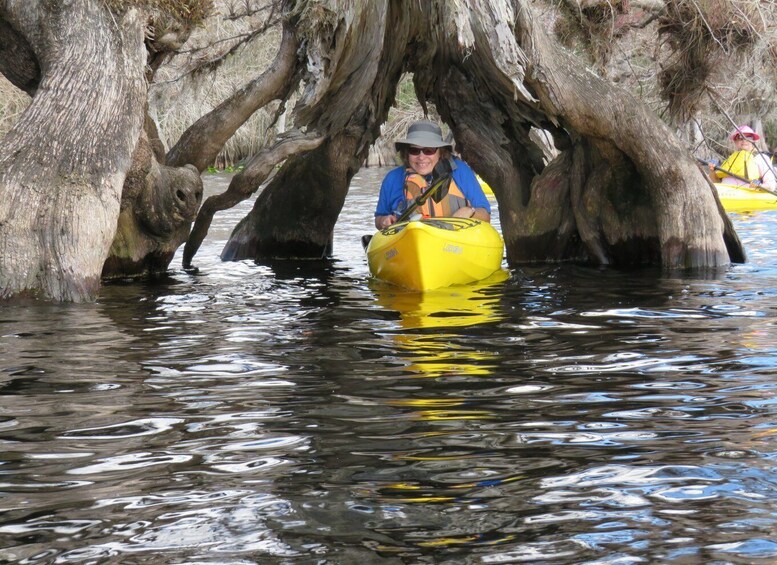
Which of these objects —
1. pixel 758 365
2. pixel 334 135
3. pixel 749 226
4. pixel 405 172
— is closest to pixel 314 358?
pixel 758 365

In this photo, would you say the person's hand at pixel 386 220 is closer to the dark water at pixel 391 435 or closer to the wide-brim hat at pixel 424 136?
the wide-brim hat at pixel 424 136

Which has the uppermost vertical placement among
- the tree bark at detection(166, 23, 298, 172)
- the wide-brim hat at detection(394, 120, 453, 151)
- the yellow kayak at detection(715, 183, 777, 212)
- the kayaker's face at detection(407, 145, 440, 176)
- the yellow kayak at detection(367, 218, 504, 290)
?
the tree bark at detection(166, 23, 298, 172)

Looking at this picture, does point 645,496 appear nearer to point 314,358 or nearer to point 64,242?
point 314,358

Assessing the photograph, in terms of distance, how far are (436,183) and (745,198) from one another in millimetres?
9895

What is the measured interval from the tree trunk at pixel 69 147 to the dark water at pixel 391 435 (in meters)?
0.41

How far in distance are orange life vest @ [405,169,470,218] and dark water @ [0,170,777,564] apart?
258 centimetres

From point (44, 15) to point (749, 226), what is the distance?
11.5 m

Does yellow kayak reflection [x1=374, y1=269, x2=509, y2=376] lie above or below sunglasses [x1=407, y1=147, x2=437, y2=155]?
below

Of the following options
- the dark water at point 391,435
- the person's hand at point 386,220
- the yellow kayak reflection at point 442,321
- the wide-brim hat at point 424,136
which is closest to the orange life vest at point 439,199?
the person's hand at point 386,220

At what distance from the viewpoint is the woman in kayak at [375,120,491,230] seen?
11.3 m

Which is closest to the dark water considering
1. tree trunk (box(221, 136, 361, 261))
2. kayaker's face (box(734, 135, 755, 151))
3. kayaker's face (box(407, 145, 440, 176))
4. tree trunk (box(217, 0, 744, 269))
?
kayaker's face (box(407, 145, 440, 176))

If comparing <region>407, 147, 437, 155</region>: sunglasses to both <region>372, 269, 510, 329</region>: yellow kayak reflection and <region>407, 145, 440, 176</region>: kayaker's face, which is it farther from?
<region>372, 269, 510, 329</region>: yellow kayak reflection

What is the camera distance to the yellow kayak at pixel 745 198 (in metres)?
19.4

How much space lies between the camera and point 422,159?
11.3 metres
